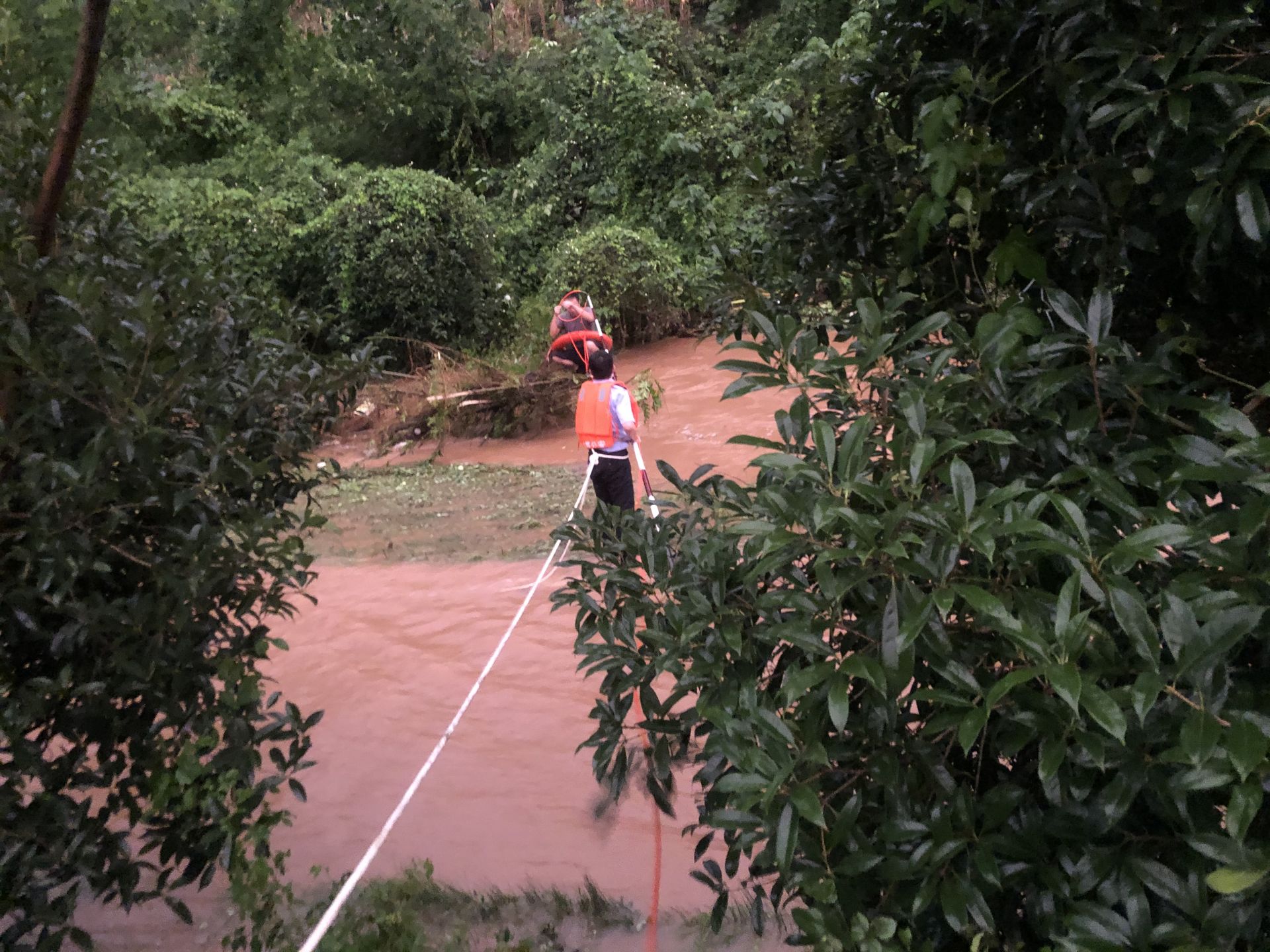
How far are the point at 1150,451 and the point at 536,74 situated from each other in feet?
60.6

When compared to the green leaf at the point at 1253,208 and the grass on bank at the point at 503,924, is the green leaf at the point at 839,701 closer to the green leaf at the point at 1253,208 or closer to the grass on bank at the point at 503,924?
the green leaf at the point at 1253,208

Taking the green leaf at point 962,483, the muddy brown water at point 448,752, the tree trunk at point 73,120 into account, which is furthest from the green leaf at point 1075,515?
the muddy brown water at point 448,752

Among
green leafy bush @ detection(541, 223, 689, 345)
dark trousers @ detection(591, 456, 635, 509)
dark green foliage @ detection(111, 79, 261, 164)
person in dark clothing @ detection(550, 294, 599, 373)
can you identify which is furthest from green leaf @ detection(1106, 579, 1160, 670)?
dark green foliage @ detection(111, 79, 261, 164)

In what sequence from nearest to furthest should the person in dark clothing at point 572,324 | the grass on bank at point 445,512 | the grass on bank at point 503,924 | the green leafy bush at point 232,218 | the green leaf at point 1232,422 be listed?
1. the green leaf at point 1232,422
2. the grass on bank at point 503,924
3. the grass on bank at point 445,512
4. the person in dark clothing at point 572,324
5. the green leafy bush at point 232,218

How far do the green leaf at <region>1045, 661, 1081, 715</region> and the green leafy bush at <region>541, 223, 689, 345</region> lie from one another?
1139cm

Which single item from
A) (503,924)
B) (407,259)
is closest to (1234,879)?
(503,924)

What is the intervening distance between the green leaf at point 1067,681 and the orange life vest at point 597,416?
4826mm

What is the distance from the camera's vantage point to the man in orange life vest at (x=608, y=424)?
589cm

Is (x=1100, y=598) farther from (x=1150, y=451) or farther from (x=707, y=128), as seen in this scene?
(x=707, y=128)

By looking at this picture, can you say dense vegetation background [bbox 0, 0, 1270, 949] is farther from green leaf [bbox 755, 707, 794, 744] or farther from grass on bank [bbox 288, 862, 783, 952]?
grass on bank [bbox 288, 862, 783, 952]

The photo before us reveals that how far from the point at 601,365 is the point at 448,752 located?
8.95 ft

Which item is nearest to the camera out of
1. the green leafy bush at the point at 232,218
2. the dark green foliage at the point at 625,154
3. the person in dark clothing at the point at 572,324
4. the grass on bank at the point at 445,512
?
the grass on bank at the point at 445,512

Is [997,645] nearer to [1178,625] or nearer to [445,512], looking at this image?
[1178,625]

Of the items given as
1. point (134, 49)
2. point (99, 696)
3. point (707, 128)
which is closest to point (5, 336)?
point (99, 696)
